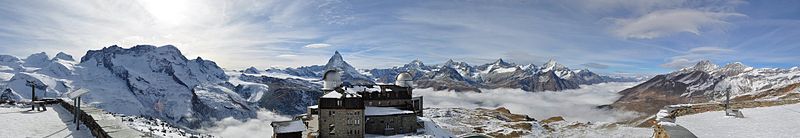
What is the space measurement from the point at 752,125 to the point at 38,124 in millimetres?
40570

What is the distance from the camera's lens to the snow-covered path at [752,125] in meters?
22.3

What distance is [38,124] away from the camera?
27906 millimetres

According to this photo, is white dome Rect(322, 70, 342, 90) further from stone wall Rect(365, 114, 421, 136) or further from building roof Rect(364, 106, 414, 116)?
stone wall Rect(365, 114, 421, 136)

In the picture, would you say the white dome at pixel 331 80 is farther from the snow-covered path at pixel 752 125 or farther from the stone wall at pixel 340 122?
the snow-covered path at pixel 752 125

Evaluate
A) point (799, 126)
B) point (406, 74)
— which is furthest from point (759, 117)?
point (406, 74)

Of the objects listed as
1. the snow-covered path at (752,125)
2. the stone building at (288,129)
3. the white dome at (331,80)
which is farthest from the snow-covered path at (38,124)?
the white dome at (331,80)

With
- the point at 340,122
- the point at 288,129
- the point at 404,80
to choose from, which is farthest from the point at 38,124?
the point at 404,80

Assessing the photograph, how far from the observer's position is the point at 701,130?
77.5 feet

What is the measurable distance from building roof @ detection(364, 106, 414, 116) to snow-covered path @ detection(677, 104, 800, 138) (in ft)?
148

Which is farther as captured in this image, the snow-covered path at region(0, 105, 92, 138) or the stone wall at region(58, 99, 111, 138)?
the snow-covered path at region(0, 105, 92, 138)

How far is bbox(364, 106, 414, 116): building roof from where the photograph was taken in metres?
68.9

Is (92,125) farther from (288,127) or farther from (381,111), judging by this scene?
(381,111)

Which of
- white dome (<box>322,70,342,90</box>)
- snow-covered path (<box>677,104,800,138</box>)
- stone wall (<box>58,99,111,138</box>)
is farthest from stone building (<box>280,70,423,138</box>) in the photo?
snow-covered path (<box>677,104,800,138</box>)

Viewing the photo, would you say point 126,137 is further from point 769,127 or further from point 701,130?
point 769,127
